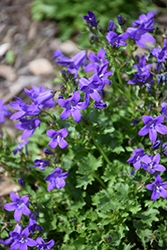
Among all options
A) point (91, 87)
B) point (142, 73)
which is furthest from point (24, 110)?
point (142, 73)

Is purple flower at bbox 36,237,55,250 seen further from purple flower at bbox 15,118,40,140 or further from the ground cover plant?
purple flower at bbox 15,118,40,140

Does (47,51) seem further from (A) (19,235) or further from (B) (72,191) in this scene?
(A) (19,235)

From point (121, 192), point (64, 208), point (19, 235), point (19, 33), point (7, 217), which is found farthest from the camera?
point (19, 33)

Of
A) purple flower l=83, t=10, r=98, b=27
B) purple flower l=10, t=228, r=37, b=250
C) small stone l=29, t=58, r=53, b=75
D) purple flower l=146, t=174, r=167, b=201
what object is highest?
purple flower l=83, t=10, r=98, b=27

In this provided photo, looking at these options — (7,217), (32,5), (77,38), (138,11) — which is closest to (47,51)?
(77,38)

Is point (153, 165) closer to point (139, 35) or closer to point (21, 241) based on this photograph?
point (139, 35)

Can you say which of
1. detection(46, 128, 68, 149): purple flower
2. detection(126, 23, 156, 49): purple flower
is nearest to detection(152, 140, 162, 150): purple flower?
detection(46, 128, 68, 149): purple flower
